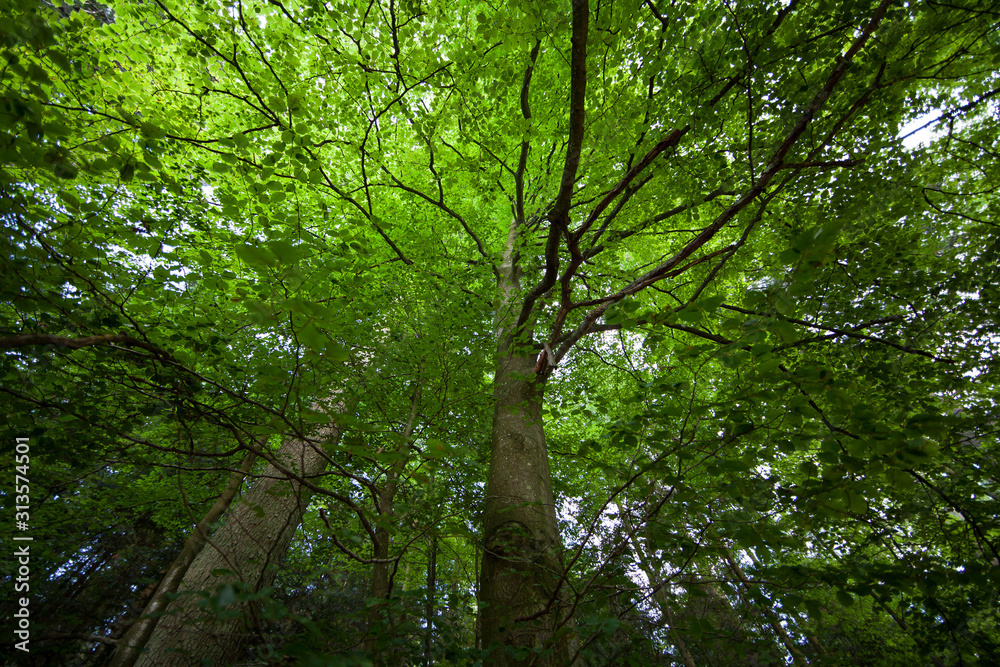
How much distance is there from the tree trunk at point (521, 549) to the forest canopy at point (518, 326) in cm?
3

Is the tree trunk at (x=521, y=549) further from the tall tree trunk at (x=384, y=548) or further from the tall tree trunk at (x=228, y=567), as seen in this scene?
the tall tree trunk at (x=228, y=567)

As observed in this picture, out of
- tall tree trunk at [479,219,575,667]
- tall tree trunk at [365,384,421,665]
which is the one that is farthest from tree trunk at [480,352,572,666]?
tall tree trunk at [365,384,421,665]

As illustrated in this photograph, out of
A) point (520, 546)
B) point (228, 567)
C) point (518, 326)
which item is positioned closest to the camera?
point (520, 546)

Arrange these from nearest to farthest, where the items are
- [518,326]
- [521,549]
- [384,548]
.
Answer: [384,548]
[521,549]
[518,326]

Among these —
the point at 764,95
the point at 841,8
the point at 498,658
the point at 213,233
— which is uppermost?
the point at 213,233

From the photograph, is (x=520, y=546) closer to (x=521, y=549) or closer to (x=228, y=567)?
(x=521, y=549)

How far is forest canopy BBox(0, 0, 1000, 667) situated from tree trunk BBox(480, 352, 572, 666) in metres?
0.03

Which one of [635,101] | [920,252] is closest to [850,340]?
[920,252]

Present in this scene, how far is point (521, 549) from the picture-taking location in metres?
2.58

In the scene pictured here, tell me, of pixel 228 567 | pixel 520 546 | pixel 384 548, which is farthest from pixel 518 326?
pixel 228 567

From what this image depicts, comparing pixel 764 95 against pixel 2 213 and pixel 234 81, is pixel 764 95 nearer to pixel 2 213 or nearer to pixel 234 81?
pixel 2 213

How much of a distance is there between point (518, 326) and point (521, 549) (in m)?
1.97

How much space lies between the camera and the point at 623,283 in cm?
494

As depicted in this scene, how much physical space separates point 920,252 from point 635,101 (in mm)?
3529
